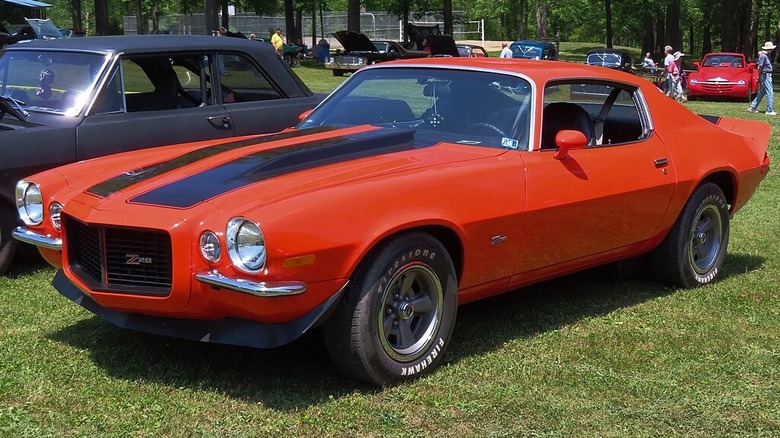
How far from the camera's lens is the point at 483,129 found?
494cm

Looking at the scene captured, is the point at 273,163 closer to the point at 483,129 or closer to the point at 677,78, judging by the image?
the point at 483,129

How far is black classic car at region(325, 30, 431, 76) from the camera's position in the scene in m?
32.5

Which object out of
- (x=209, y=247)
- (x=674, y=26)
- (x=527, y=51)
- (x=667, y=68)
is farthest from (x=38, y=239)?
(x=674, y=26)

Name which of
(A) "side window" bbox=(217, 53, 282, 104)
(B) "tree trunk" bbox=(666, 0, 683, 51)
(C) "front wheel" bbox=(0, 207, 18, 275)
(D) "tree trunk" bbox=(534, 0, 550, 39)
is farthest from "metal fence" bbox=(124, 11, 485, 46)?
(C) "front wheel" bbox=(0, 207, 18, 275)

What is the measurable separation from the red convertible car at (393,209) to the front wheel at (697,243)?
0.02 meters

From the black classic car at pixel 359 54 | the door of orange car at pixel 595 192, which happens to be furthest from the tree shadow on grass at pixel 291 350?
the black classic car at pixel 359 54

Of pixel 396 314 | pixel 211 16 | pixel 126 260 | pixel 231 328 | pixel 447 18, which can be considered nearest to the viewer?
pixel 231 328

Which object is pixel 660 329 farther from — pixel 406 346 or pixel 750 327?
pixel 406 346

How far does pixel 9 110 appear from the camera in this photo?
21.0 feet

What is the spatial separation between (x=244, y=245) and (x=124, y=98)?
11.3 feet

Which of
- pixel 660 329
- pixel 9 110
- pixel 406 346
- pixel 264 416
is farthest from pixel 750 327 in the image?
pixel 9 110

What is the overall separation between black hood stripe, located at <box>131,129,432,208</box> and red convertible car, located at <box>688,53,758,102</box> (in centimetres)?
2279

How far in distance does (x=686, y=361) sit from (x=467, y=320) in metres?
1.25

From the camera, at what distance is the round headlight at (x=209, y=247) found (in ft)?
12.2
